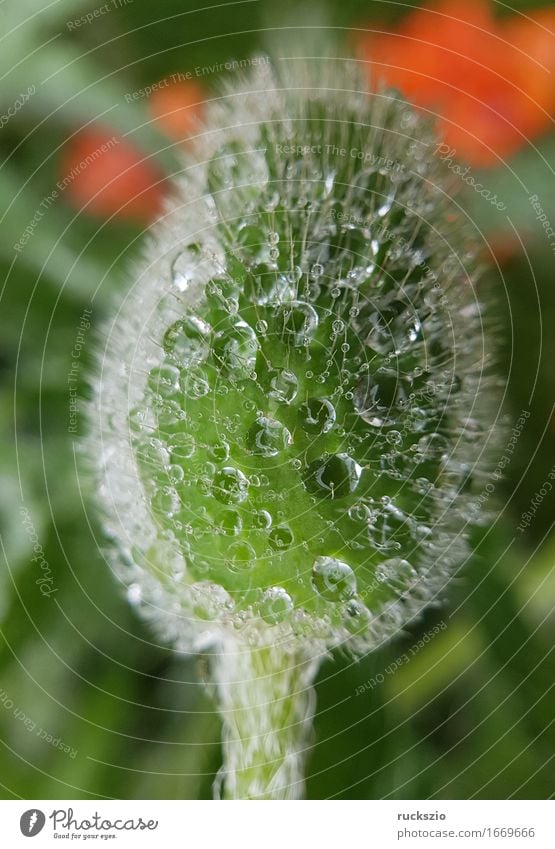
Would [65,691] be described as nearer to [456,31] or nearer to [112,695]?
[112,695]

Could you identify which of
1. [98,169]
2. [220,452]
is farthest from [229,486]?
[98,169]

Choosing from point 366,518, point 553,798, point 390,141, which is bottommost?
point 553,798

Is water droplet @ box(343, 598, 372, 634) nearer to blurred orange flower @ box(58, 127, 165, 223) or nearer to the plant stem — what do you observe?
the plant stem

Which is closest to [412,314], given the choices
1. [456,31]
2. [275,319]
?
[275,319]
